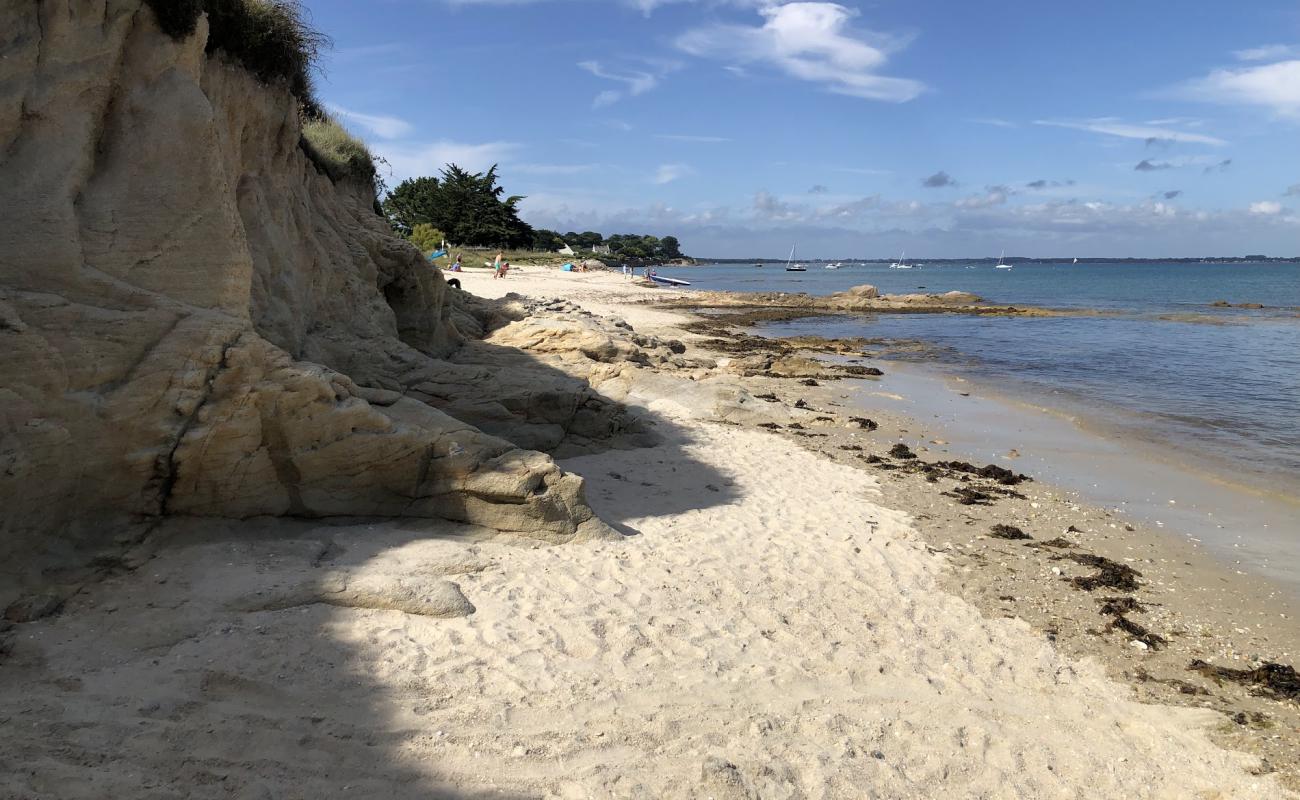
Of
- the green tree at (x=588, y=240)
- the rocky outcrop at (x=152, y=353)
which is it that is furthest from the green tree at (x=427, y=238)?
the green tree at (x=588, y=240)

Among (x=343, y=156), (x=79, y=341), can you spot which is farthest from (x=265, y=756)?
(x=343, y=156)

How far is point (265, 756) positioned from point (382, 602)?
146 cm

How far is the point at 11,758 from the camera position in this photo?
3.25m

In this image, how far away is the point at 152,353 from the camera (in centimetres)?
521

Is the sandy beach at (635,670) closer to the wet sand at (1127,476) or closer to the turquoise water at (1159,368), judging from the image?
the wet sand at (1127,476)

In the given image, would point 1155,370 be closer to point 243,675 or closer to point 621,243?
point 243,675

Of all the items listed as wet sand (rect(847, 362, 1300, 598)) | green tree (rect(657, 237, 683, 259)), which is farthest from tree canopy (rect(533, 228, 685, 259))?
wet sand (rect(847, 362, 1300, 598))

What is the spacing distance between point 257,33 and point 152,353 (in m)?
3.98

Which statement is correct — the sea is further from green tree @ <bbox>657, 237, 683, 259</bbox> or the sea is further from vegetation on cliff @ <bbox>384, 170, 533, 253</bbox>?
green tree @ <bbox>657, 237, 683, 259</bbox>

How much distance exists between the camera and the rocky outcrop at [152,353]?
191 inches

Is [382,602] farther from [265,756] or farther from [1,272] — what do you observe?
[1,272]

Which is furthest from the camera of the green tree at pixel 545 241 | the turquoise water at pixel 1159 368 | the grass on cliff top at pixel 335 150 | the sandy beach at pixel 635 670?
the green tree at pixel 545 241

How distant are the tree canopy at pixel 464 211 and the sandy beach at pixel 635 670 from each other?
56867 mm

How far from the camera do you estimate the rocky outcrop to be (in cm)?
486
